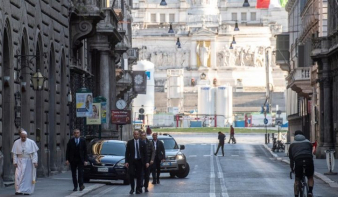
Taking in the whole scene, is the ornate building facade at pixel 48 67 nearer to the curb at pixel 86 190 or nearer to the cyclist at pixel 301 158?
the curb at pixel 86 190

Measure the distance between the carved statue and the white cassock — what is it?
520 ft

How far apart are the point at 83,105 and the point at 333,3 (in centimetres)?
2175

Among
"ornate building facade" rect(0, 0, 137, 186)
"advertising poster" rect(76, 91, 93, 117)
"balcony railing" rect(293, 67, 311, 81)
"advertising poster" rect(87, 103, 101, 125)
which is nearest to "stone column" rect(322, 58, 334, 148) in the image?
"balcony railing" rect(293, 67, 311, 81)

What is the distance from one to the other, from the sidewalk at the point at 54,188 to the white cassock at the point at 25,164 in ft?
1.17

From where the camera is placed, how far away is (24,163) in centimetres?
2956

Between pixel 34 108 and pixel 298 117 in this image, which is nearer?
pixel 34 108

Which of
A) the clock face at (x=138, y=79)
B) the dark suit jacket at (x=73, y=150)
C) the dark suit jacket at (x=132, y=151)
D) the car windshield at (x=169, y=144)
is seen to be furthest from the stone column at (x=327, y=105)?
the dark suit jacket at (x=73, y=150)

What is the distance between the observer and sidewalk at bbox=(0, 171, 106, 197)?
29823mm

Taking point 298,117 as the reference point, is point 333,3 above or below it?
above

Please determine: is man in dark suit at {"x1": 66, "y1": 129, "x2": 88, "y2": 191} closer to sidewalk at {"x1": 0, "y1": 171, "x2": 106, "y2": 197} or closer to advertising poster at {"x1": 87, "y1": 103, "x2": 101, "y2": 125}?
sidewalk at {"x1": 0, "y1": 171, "x2": 106, "y2": 197}

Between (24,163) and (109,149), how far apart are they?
26.8 ft

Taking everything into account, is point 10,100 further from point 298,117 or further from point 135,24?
point 135,24

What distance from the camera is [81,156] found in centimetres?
3123

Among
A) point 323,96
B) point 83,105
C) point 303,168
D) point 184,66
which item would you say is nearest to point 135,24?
point 184,66
